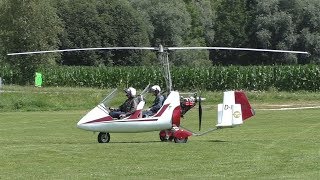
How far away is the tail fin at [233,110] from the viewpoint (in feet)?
81.5

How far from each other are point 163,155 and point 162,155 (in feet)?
0.08

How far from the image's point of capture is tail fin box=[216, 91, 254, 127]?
24828mm

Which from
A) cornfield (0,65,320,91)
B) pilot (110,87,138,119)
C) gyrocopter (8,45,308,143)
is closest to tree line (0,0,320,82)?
cornfield (0,65,320,91)

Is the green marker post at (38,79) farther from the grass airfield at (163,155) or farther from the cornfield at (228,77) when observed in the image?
the grass airfield at (163,155)

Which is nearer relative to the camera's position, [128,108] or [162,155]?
[162,155]

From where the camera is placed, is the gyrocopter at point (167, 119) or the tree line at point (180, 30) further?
the tree line at point (180, 30)

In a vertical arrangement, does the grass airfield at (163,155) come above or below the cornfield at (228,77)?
above

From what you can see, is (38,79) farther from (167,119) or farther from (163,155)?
(163,155)

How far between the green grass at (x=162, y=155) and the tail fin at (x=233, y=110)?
645mm

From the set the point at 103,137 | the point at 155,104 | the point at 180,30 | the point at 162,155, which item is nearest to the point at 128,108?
the point at 155,104

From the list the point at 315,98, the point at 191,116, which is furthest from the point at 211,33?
the point at 191,116

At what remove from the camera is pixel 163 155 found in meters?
21.0

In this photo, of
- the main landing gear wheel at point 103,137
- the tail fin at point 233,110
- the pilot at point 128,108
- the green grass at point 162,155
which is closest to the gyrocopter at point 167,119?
the tail fin at point 233,110

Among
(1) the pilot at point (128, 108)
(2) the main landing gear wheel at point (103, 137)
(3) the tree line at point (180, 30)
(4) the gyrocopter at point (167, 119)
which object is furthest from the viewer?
(3) the tree line at point (180, 30)
